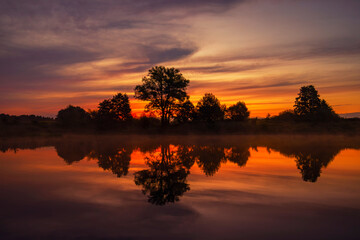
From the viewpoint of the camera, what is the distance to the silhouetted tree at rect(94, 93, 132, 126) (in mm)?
72000

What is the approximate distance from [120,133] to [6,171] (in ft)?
169

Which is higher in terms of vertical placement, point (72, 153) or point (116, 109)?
point (116, 109)

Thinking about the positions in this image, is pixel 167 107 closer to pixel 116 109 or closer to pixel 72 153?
pixel 116 109

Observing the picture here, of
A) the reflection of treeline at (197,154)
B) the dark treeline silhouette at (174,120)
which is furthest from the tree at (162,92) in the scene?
the reflection of treeline at (197,154)

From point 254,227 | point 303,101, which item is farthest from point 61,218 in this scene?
point 303,101

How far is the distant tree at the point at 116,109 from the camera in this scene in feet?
237

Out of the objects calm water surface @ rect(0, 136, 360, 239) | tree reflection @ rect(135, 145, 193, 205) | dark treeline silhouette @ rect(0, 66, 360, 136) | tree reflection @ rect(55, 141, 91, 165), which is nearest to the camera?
calm water surface @ rect(0, 136, 360, 239)

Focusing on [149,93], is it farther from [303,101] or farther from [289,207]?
[289,207]

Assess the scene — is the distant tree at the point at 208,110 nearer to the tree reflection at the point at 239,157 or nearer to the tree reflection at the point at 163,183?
the tree reflection at the point at 239,157

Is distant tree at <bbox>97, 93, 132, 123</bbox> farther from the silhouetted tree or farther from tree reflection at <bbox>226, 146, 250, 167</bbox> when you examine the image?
tree reflection at <bbox>226, 146, 250, 167</bbox>

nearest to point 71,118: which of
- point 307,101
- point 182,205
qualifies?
point 182,205

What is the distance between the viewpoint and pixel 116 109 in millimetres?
73500

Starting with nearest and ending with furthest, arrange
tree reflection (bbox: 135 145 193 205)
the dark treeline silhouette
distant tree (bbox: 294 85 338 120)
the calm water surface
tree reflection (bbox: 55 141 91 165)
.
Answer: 1. the calm water surface
2. tree reflection (bbox: 135 145 193 205)
3. tree reflection (bbox: 55 141 91 165)
4. the dark treeline silhouette
5. distant tree (bbox: 294 85 338 120)

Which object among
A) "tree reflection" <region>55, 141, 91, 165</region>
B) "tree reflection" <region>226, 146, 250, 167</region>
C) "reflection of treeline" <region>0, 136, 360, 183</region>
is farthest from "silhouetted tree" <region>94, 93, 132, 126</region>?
"tree reflection" <region>226, 146, 250, 167</region>
